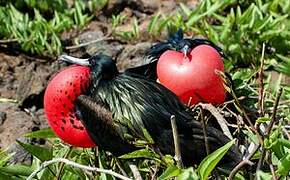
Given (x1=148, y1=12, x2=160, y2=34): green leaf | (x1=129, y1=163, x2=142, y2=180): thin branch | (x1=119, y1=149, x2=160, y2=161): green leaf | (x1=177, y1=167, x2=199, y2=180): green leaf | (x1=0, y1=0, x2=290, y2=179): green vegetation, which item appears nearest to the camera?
(x1=177, y1=167, x2=199, y2=180): green leaf

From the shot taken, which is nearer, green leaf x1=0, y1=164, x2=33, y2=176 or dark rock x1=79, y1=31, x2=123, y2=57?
green leaf x1=0, y1=164, x2=33, y2=176

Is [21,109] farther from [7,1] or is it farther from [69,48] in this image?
[7,1]

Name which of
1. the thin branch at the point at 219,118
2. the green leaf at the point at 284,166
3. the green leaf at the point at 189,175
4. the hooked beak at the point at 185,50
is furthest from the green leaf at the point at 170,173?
the hooked beak at the point at 185,50

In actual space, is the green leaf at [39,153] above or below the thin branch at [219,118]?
below

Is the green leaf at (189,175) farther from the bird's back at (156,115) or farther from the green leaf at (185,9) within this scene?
the green leaf at (185,9)

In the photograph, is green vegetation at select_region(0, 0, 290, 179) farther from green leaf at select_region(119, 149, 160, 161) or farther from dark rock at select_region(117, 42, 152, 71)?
green leaf at select_region(119, 149, 160, 161)

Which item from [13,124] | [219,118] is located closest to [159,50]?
[219,118]

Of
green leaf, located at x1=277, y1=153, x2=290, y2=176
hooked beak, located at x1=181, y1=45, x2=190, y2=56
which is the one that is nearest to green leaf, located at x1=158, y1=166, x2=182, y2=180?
green leaf, located at x1=277, y1=153, x2=290, y2=176
